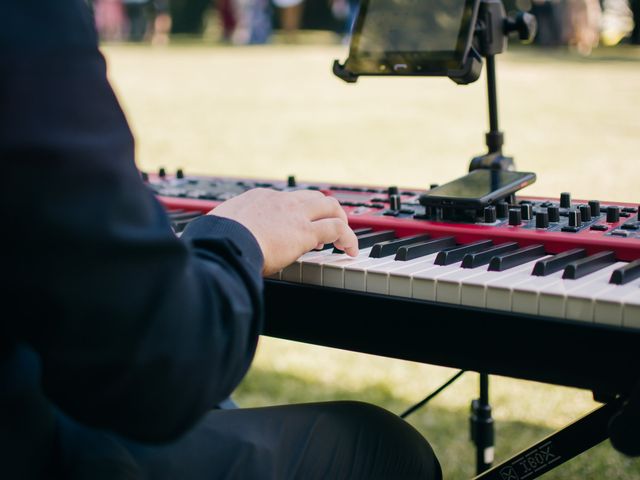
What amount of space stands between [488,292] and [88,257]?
0.62 meters

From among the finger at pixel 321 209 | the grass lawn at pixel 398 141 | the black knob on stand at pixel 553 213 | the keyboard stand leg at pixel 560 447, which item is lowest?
the grass lawn at pixel 398 141

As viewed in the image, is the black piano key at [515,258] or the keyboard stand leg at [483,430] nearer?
the black piano key at [515,258]

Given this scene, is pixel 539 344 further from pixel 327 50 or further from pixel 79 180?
pixel 327 50

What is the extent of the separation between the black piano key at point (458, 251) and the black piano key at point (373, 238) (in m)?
0.14

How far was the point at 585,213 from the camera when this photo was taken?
5.17 feet

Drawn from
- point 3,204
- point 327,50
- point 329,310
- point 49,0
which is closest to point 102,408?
point 3,204

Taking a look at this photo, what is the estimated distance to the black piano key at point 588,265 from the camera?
50.2 inches

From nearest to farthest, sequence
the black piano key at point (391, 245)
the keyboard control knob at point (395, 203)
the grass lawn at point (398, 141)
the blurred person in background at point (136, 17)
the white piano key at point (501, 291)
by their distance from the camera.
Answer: the white piano key at point (501, 291), the black piano key at point (391, 245), the keyboard control knob at point (395, 203), the grass lawn at point (398, 141), the blurred person in background at point (136, 17)

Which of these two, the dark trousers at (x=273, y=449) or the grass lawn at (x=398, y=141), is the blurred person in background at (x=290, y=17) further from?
the dark trousers at (x=273, y=449)

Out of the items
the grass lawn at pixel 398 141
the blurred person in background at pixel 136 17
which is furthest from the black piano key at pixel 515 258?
the blurred person in background at pixel 136 17

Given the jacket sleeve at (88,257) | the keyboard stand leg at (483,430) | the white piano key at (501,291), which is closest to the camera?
the jacket sleeve at (88,257)

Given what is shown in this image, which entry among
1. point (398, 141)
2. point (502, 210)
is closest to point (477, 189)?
point (502, 210)

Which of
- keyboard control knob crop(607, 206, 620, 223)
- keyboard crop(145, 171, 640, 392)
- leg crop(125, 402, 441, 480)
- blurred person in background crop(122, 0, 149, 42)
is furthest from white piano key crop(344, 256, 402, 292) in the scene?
blurred person in background crop(122, 0, 149, 42)

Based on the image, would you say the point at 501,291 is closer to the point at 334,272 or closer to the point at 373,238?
the point at 334,272
